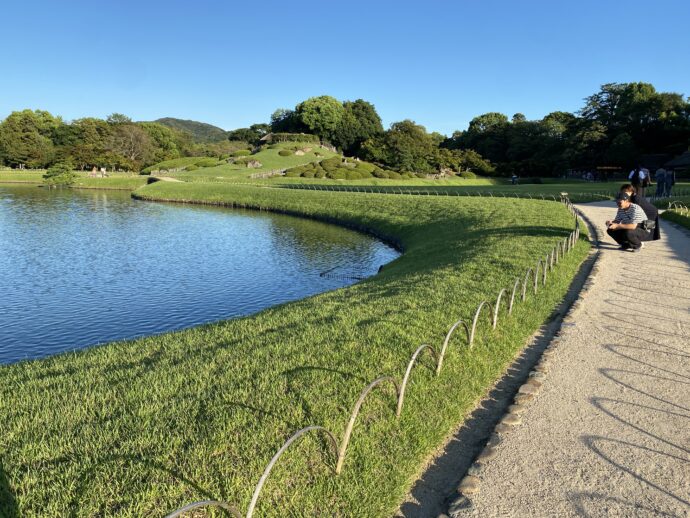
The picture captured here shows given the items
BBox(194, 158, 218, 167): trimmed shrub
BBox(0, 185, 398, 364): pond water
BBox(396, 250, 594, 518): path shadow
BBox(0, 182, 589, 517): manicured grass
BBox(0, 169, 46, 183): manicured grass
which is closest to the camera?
BBox(0, 182, 589, 517): manicured grass

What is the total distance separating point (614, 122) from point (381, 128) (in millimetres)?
53221

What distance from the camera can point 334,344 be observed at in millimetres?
7137

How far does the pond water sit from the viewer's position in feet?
42.1

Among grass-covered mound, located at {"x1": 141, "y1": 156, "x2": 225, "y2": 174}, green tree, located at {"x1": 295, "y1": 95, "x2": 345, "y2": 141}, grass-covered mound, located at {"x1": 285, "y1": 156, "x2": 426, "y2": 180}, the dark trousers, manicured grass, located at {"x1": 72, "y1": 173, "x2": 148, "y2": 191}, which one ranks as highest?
green tree, located at {"x1": 295, "y1": 95, "x2": 345, "y2": 141}

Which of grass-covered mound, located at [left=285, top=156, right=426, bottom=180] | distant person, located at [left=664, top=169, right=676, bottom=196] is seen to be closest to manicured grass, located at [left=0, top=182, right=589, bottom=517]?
distant person, located at [left=664, top=169, right=676, bottom=196]

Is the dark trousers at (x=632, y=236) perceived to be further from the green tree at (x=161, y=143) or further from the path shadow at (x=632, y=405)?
the green tree at (x=161, y=143)

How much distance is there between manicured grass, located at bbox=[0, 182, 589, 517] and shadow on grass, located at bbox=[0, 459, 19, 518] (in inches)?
0.5

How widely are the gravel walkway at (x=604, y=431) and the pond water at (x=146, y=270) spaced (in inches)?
392

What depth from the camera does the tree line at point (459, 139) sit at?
69.7m

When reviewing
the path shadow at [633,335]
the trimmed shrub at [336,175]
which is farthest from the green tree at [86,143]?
the path shadow at [633,335]

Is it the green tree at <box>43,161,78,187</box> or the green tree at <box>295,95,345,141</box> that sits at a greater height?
the green tree at <box>295,95,345,141</box>

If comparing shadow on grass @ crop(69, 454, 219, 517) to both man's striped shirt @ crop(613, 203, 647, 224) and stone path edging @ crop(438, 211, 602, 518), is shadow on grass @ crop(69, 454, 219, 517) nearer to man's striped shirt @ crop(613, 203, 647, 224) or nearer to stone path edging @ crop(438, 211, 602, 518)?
stone path edging @ crop(438, 211, 602, 518)

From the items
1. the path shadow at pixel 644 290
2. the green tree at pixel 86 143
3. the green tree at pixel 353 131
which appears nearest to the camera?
the path shadow at pixel 644 290

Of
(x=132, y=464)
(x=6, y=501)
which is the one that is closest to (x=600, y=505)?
(x=132, y=464)
